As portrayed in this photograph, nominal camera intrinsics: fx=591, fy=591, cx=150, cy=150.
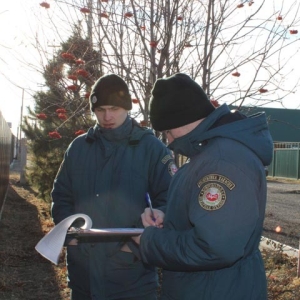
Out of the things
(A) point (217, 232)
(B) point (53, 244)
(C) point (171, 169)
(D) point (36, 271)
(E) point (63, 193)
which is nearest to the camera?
(A) point (217, 232)

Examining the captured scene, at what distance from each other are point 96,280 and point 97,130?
84 cm

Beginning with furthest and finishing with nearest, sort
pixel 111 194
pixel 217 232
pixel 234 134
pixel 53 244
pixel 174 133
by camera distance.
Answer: pixel 111 194, pixel 53 244, pixel 174 133, pixel 234 134, pixel 217 232

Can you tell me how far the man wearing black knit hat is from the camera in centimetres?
197

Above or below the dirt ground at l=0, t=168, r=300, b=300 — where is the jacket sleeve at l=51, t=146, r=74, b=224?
above

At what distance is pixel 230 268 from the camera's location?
2148 mm

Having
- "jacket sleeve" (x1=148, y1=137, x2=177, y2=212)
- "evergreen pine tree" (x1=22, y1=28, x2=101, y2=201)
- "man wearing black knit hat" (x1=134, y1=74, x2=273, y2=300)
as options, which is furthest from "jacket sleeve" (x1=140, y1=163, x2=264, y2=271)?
"evergreen pine tree" (x1=22, y1=28, x2=101, y2=201)

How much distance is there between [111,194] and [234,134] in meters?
1.20

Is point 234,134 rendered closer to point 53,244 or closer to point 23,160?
point 53,244

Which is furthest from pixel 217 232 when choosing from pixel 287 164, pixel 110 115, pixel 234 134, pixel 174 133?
pixel 287 164

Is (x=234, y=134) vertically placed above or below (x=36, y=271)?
above

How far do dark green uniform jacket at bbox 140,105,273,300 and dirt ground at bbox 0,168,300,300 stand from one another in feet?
10.7

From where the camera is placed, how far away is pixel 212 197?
1985mm

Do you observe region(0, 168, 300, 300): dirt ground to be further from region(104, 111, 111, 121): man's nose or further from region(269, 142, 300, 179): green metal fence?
region(269, 142, 300, 179): green metal fence

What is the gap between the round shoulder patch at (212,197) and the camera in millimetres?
1970
